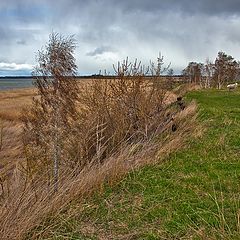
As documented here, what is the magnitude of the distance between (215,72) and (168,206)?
177 ft

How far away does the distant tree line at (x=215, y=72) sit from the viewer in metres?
55.4

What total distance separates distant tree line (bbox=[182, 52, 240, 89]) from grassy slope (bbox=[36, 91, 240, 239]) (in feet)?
153

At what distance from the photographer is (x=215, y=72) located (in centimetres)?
5688

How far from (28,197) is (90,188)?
136 cm

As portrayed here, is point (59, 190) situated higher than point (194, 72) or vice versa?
point (194, 72)

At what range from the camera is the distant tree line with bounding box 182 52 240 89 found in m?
55.4

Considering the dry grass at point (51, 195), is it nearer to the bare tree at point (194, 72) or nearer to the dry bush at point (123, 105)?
the dry bush at point (123, 105)

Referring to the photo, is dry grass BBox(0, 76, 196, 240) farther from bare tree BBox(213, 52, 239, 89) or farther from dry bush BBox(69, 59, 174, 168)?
bare tree BBox(213, 52, 239, 89)

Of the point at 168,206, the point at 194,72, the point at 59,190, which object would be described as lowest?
the point at 168,206

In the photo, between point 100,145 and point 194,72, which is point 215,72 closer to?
point 194,72

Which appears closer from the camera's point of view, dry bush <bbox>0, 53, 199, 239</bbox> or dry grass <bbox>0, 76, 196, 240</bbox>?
dry grass <bbox>0, 76, 196, 240</bbox>

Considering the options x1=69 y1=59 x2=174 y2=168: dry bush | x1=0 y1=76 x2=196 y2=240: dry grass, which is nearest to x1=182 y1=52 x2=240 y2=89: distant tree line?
x1=69 y1=59 x2=174 y2=168: dry bush

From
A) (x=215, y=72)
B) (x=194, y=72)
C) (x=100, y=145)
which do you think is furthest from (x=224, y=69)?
(x=100, y=145)

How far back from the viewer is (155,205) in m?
5.28
